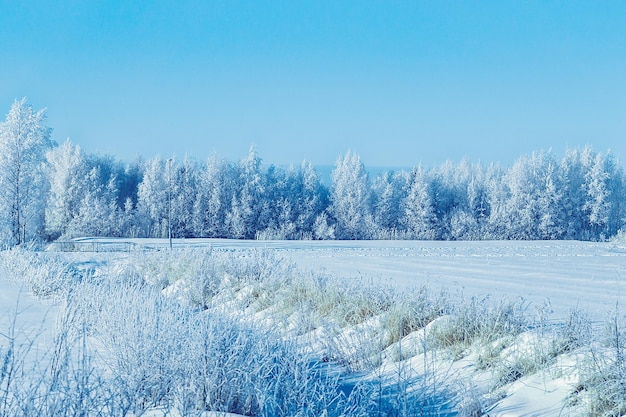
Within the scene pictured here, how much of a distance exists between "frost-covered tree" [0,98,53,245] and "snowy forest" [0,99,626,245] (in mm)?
10640

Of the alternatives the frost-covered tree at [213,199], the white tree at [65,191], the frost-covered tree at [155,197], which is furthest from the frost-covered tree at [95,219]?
the frost-covered tree at [213,199]

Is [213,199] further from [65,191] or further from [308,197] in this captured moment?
[65,191]

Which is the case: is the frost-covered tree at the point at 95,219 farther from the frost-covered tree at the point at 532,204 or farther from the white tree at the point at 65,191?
the frost-covered tree at the point at 532,204

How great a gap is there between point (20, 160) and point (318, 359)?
86.0ft

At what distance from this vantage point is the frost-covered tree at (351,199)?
43875 mm

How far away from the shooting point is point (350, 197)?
4403 centimetres

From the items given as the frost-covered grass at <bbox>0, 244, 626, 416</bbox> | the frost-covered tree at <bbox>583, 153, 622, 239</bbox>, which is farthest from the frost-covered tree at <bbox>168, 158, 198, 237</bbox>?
the frost-covered grass at <bbox>0, 244, 626, 416</bbox>

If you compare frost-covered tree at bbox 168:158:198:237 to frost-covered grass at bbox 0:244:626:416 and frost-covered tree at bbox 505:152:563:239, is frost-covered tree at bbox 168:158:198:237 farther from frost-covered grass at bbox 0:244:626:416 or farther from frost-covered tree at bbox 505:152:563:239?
frost-covered grass at bbox 0:244:626:416

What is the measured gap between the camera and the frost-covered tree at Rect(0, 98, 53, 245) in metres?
27.3

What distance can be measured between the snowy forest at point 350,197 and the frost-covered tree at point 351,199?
0.27 ft

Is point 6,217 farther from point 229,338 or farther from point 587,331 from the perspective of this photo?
point 587,331

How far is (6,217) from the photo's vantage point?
88.0 ft

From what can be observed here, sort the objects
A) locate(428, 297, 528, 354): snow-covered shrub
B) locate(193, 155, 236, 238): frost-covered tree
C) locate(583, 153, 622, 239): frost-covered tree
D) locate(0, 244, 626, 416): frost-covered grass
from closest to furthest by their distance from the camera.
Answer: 1. locate(0, 244, 626, 416): frost-covered grass
2. locate(428, 297, 528, 354): snow-covered shrub
3. locate(193, 155, 236, 238): frost-covered tree
4. locate(583, 153, 622, 239): frost-covered tree

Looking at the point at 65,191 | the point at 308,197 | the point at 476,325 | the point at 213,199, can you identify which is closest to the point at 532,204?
the point at 308,197
